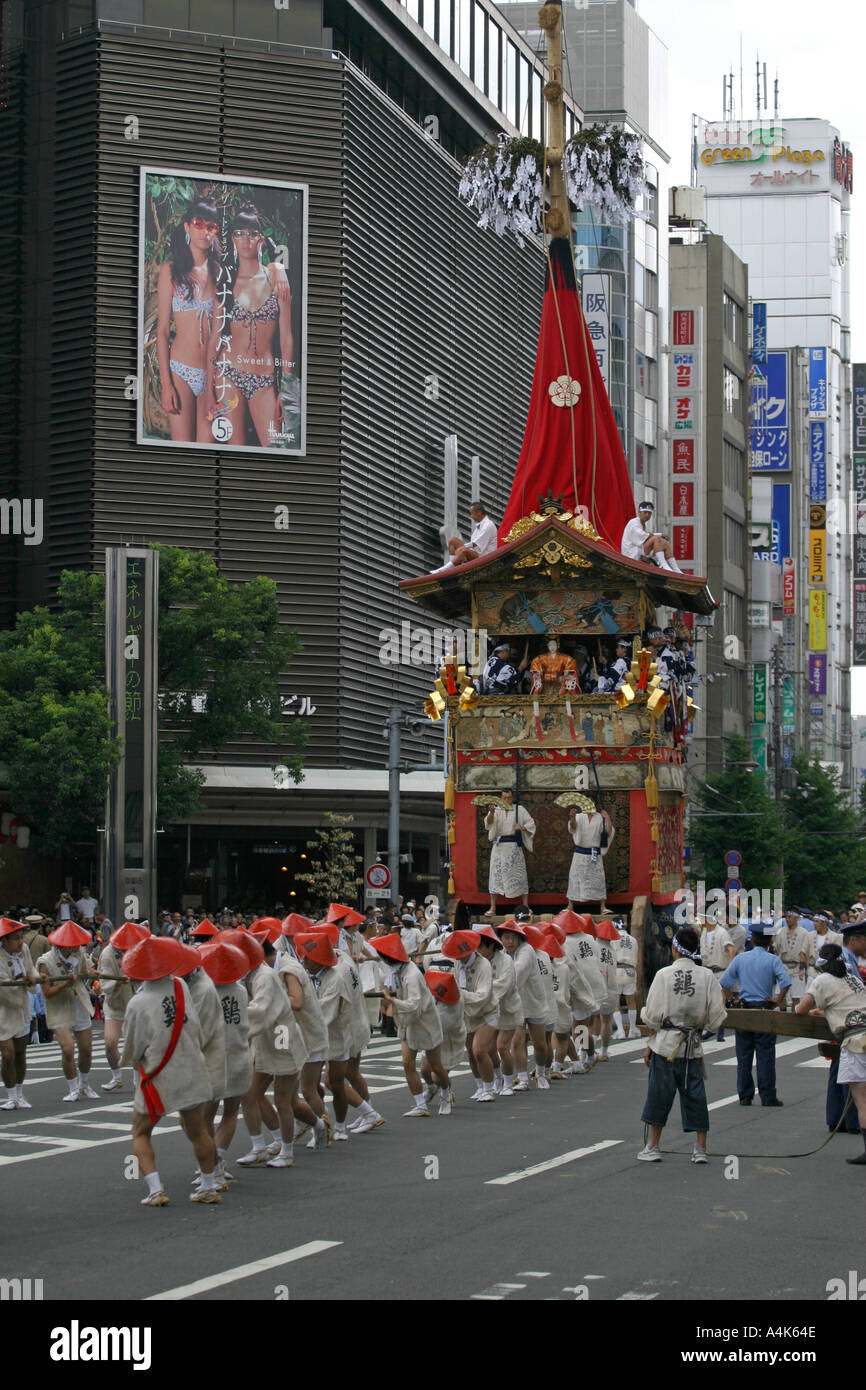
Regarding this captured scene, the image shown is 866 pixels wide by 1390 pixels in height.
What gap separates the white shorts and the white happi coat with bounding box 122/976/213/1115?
4.46 meters

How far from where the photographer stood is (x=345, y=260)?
45.5 m

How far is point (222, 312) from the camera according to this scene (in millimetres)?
44062

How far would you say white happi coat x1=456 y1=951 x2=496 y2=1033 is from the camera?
53.7ft

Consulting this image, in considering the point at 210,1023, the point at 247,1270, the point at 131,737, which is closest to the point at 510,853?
the point at 210,1023

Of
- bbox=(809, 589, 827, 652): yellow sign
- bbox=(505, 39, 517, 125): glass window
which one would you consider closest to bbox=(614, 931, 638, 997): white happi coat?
bbox=(505, 39, 517, 125): glass window

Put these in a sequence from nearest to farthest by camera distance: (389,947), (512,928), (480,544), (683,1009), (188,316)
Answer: (683,1009) → (389,947) → (512,928) → (480,544) → (188,316)

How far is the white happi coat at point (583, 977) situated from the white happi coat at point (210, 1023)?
7530 millimetres

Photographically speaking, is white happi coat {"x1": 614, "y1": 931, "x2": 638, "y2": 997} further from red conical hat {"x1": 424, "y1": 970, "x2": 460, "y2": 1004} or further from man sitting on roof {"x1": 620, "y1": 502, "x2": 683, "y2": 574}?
red conical hat {"x1": 424, "y1": 970, "x2": 460, "y2": 1004}

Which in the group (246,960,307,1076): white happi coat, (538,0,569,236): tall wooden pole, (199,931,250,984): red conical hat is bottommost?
(246,960,307,1076): white happi coat

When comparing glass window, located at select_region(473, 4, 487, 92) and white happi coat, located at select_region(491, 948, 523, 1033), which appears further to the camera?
glass window, located at select_region(473, 4, 487, 92)

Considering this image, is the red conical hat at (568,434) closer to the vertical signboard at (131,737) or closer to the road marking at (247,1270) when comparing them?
the vertical signboard at (131,737)

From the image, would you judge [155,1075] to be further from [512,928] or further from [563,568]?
[563,568]

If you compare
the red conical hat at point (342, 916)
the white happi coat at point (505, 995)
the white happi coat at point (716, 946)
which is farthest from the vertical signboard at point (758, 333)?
the red conical hat at point (342, 916)

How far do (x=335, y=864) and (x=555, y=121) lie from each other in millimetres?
18935
